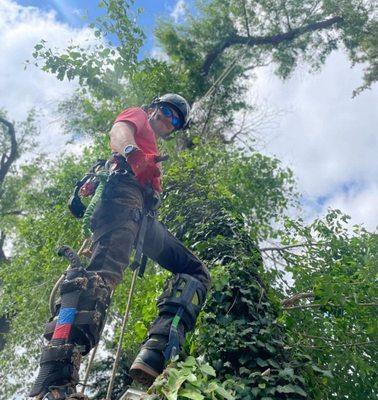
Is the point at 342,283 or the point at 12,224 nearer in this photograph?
the point at 342,283

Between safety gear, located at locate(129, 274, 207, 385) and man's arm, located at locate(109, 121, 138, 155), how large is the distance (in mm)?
1115

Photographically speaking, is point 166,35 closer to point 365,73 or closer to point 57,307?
point 365,73

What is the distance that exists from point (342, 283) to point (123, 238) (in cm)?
312

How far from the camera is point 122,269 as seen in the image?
3.16 meters

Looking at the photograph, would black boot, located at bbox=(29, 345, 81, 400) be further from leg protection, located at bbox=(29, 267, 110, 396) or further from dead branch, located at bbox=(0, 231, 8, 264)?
dead branch, located at bbox=(0, 231, 8, 264)

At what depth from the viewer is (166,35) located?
13531 mm

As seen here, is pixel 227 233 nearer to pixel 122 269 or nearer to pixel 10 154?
pixel 122 269

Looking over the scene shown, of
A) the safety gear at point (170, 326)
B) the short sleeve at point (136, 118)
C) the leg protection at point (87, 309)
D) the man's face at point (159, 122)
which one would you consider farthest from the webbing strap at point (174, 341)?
the man's face at point (159, 122)

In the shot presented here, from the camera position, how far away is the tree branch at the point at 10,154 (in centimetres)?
1911

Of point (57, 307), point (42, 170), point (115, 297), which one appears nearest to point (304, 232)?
point (115, 297)

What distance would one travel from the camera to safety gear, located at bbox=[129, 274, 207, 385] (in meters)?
2.79

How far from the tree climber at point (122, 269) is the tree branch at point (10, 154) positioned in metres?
16.6

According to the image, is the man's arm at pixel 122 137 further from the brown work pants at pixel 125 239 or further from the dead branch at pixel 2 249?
the dead branch at pixel 2 249

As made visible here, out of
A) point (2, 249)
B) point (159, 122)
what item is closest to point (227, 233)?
point (159, 122)
